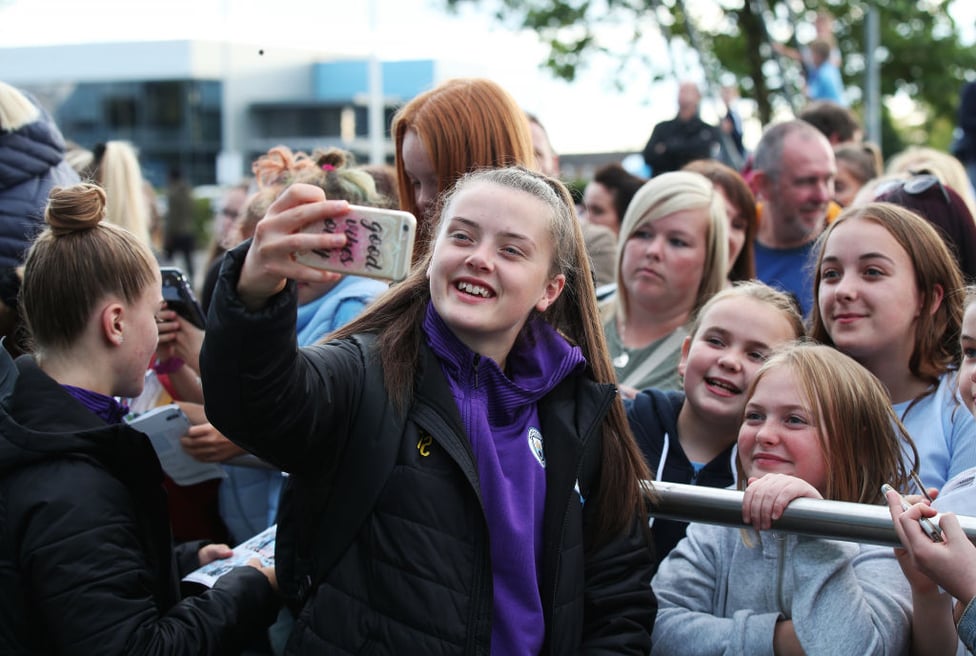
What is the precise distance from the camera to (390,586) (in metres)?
2.06

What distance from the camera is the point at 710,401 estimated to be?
3.07 m

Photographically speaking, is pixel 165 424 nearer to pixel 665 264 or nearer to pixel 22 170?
pixel 22 170

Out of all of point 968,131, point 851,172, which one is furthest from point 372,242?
point 968,131

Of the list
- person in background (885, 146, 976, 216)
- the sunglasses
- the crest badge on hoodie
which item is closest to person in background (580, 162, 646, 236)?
person in background (885, 146, 976, 216)

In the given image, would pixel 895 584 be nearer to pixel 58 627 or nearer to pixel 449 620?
pixel 449 620

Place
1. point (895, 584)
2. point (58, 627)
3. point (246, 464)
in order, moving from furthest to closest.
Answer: point (246, 464), point (895, 584), point (58, 627)

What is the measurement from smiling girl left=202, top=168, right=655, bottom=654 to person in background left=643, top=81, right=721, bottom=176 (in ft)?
18.8

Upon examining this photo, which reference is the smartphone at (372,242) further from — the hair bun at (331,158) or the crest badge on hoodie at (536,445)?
the hair bun at (331,158)

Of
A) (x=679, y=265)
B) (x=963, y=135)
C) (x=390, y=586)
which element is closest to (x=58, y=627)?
(x=390, y=586)

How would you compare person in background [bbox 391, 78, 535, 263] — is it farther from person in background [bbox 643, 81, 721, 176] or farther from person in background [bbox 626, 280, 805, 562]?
person in background [bbox 643, 81, 721, 176]

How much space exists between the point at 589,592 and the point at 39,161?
270 centimetres

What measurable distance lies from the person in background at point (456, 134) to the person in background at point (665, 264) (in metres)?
0.88

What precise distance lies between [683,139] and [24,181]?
567 centimetres

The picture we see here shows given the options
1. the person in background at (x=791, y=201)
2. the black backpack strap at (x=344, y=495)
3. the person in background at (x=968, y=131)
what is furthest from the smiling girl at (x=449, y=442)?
the person in background at (x=968, y=131)
